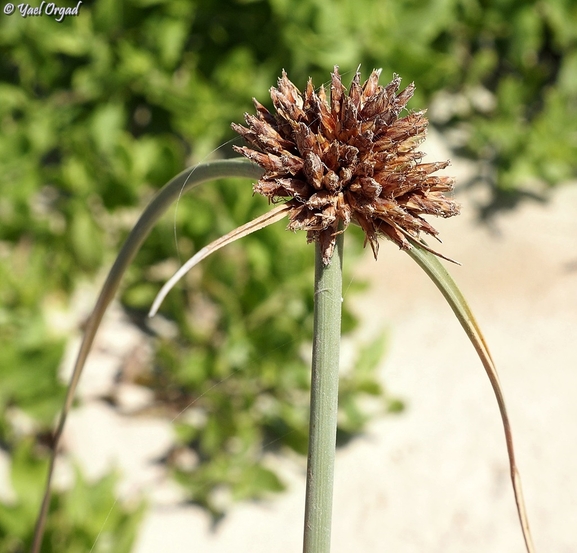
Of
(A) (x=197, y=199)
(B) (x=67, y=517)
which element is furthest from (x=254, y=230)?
(A) (x=197, y=199)

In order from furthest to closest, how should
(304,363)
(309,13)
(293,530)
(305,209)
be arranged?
(309,13)
(304,363)
(293,530)
(305,209)

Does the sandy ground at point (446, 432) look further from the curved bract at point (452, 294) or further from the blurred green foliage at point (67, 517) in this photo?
the curved bract at point (452, 294)

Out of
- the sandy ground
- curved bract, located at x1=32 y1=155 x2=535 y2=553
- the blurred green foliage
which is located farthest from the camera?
the sandy ground

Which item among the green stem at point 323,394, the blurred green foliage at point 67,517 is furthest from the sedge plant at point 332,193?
the blurred green foliage at point 67,517

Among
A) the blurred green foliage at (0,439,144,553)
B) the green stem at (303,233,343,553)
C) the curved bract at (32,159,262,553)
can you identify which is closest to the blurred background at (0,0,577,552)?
the blurred green foliage at (0,439,144,553)

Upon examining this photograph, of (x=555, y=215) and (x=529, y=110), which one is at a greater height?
(x=529, y=110)

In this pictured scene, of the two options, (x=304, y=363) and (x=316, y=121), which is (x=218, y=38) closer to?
(x=304, y=363)

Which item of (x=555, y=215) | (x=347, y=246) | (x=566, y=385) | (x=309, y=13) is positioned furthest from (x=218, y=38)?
(x=566, y=385)

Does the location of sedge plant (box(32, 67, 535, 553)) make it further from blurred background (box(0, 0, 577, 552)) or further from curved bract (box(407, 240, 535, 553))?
blurred background (box(0, 0, 577, 552))

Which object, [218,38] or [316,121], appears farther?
[218,38]
